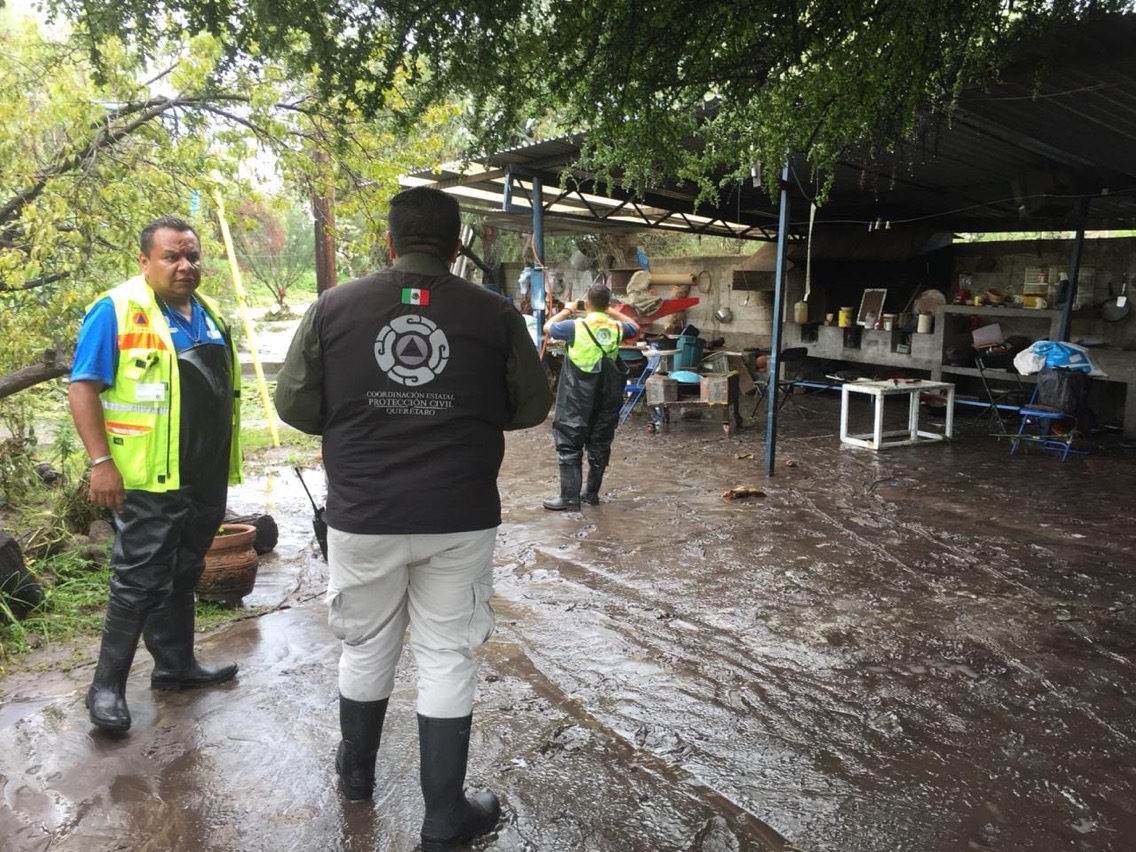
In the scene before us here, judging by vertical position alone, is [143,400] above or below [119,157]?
below

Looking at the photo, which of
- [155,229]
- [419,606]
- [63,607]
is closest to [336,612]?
[419,606]

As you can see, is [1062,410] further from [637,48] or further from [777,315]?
[637,48]

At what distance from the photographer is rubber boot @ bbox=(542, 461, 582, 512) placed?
21.6 ft

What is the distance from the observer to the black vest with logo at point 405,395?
2283mm

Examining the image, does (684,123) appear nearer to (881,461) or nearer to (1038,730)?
(1038,730)

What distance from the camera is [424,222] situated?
237cm

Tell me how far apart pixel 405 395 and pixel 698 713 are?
6.01ft

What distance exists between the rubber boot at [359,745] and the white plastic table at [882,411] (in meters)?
7.54

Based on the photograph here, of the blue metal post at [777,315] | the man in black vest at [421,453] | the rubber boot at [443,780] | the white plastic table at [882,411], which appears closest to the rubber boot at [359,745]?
the man in black vest at [421,453]

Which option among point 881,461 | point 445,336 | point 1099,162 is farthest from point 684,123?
point 1099,162

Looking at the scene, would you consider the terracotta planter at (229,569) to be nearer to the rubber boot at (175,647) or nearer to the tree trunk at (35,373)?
the rubber boot at (175,647)

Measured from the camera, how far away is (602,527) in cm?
611

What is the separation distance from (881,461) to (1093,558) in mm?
3293

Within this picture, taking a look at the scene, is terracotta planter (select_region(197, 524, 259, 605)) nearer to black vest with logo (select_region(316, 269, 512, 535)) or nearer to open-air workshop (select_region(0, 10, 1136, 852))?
open-air workshop (select_region(0, 10, 1136, 852))
